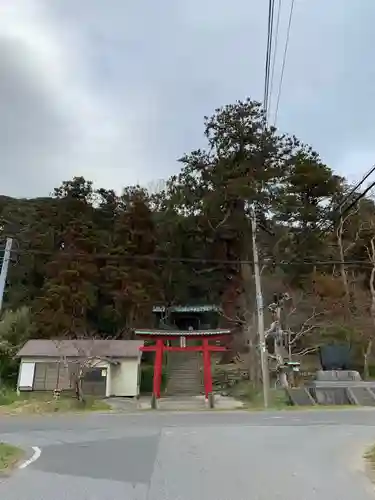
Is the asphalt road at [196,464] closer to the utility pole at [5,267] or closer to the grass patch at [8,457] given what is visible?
the grass patch at [8,457]

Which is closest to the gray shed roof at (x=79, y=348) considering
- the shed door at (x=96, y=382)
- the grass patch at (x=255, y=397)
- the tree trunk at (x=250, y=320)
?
the shed door at (x=96, y=382)

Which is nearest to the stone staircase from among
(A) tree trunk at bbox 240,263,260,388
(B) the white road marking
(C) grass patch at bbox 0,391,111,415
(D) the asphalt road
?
(A) tree trunk at bbox 240,263,260,388

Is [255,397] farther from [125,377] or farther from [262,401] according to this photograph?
[125,377]

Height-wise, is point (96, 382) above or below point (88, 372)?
below

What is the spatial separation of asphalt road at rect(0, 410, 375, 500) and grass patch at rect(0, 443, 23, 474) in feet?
0.86

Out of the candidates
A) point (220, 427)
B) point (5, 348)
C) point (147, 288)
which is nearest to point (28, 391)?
point (5, 348)

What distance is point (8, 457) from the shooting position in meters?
7.70

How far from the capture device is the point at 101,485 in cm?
585

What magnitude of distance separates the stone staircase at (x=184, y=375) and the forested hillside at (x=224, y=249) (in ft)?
12.2

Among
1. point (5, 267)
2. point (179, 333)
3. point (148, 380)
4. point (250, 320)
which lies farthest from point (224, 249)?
point (5, 267)

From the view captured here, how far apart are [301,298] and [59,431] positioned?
66.0 feet

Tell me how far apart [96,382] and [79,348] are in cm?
351

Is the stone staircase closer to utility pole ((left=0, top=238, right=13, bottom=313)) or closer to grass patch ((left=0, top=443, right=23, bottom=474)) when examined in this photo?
utility pole ((left=0, top=238, right=13, bottom=313))

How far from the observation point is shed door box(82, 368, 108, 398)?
90.5 ft
